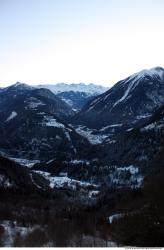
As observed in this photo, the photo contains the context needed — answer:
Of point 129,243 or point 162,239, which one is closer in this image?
point 162,239

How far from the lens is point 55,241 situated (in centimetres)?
18625

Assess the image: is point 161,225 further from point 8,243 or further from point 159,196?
point 8,243

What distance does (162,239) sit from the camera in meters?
117

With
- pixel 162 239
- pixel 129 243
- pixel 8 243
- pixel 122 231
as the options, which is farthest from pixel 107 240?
pixel 162 239

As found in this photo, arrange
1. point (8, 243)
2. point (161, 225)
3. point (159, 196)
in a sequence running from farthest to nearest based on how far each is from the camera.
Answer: point (8, 243) → point (159, 196) → point (161, 225)

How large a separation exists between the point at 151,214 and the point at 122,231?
24.4 m

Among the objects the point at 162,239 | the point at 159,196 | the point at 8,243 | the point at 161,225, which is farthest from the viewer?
the point at 8,243

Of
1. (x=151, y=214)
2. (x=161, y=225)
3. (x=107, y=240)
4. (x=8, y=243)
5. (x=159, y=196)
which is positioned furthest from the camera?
(x=8, y=243)

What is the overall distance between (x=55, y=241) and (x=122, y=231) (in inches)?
1194

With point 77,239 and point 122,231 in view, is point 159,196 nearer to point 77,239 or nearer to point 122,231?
point 122,231

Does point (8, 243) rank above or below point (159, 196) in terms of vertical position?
below

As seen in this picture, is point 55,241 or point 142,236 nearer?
point 142,236

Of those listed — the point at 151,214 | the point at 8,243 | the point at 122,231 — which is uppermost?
the point at 151,214

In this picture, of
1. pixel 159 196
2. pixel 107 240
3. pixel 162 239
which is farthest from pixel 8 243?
pixel 162 239
